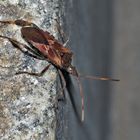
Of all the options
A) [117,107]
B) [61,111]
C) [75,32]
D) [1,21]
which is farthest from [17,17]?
[117,107]

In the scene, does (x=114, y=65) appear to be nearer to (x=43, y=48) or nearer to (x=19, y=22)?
(x=43, y=48)

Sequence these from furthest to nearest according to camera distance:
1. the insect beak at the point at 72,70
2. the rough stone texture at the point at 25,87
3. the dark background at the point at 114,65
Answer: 1. the dark background at the point at 114,65
2. the insect beak at the point at 72,70
3. the rough stone texture at the point at 25,87

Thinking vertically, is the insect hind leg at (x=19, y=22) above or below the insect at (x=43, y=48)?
above

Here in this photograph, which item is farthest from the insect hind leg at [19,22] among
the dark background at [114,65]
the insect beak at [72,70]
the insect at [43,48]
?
the dark background at [114,65]

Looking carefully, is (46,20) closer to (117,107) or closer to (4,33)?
(4,33)

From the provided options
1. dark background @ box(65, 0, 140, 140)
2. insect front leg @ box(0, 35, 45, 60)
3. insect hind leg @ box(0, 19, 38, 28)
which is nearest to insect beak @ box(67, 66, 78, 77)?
insect front leg @ box(0, 35, 45, 60)

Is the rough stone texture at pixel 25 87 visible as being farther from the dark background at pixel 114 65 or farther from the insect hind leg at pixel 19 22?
the dark background at pixel 114 65

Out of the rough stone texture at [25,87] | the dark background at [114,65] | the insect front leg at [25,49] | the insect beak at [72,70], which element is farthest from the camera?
the dark background at [114,65]
